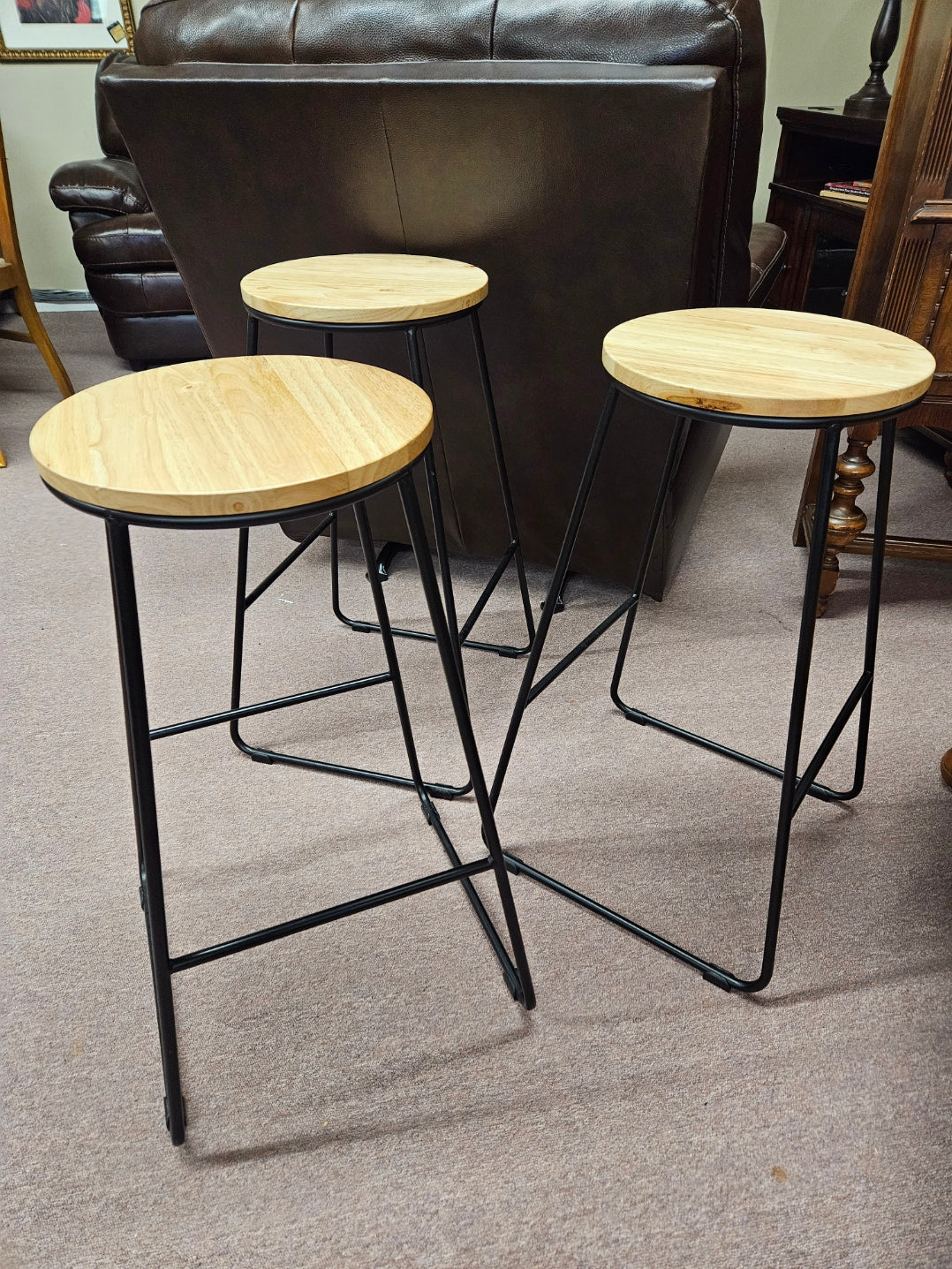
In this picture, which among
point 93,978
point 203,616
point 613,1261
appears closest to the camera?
point 613,1261

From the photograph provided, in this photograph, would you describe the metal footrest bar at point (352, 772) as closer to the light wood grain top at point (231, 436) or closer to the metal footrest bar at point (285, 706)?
the metal footrest bar at point (285, 706)

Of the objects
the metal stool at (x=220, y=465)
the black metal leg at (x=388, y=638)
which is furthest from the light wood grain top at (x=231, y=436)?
the black metal leg at (x=388, y=638)

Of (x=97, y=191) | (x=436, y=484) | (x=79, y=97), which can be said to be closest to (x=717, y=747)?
(x=436, y=484)

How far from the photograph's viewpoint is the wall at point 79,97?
3.62 meters

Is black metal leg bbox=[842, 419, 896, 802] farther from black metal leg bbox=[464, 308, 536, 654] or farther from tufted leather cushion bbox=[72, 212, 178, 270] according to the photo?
tufted leather cushion bbox=[72, 212, 178, 270]

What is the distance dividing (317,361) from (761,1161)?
0.97 meters

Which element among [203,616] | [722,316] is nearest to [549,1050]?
[722,316]

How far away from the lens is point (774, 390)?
0.83 metres

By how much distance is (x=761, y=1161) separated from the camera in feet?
3.07

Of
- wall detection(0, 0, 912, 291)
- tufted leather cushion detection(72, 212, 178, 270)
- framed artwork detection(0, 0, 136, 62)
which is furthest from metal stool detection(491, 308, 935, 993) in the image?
framed artwork detection(0, 0, 136, 62)

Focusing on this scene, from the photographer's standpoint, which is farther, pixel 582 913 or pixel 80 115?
pixel 80 115

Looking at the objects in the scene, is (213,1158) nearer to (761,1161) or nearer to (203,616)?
(761,1161)

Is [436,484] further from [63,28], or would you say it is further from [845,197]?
[63,28]

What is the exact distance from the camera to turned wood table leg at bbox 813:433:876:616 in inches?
64.4
